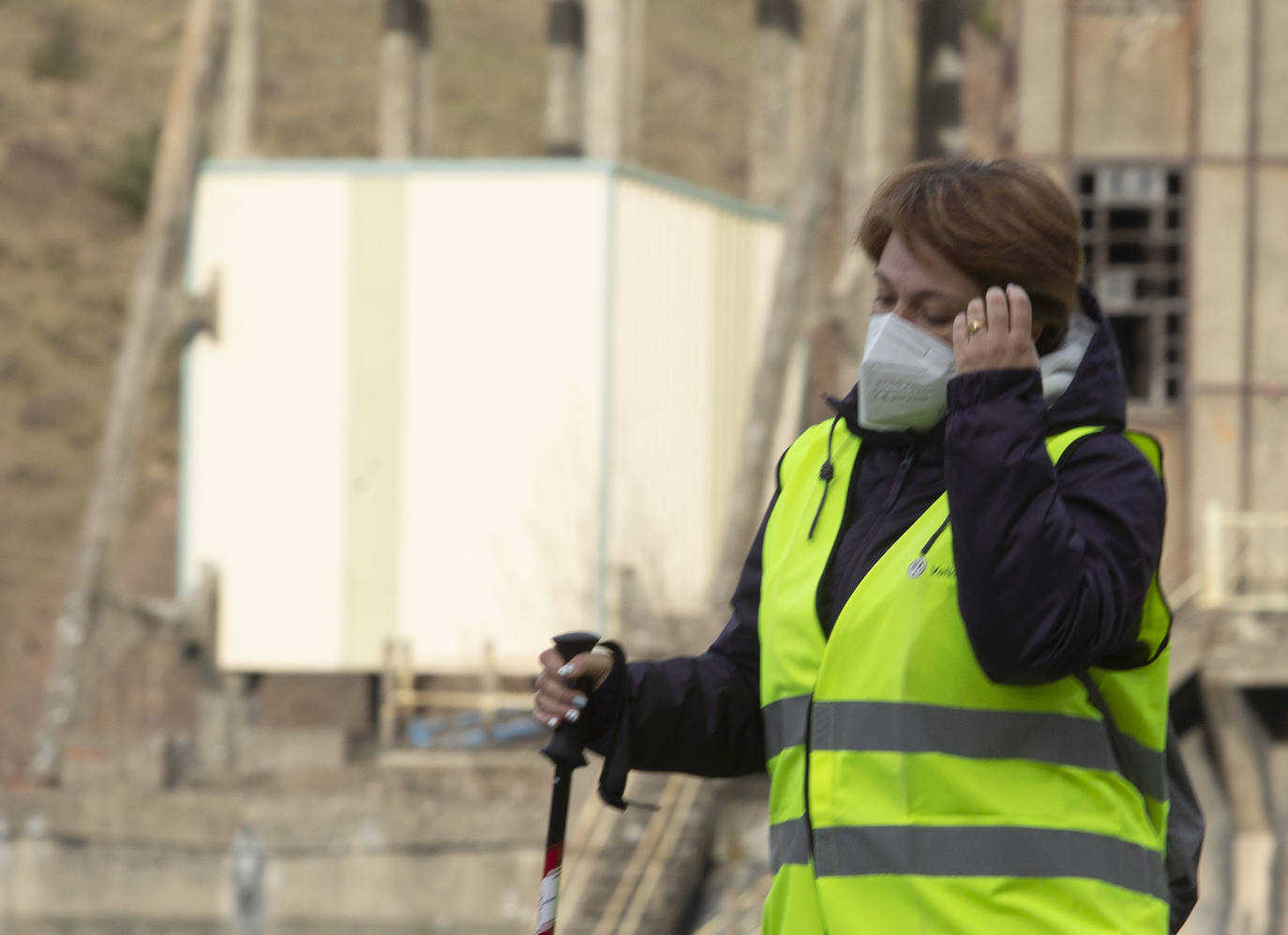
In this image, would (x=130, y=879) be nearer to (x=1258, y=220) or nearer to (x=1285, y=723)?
(x=1285, y=723)

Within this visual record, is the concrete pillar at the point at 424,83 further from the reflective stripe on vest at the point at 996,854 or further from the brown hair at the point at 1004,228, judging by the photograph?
the reflective stripe on vest at the point at 996,854

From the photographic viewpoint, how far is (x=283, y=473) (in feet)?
49.8

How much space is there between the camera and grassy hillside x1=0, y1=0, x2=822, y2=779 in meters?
35.7

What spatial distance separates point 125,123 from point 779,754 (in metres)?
51.3

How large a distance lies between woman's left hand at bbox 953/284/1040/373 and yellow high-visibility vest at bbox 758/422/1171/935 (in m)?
0.12

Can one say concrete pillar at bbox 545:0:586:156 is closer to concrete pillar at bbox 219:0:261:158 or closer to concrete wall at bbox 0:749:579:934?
concrete pillar at bbox 219:0:261:158

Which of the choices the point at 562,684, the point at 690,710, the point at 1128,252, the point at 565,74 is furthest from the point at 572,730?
the point at 565,74

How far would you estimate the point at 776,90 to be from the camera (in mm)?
17812

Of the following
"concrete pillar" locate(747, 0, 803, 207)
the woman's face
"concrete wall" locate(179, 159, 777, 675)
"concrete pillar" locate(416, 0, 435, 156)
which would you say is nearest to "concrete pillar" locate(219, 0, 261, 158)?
"concrete wall" locate(179, 159, 777, 675)

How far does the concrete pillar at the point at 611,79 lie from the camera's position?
49.8 ft

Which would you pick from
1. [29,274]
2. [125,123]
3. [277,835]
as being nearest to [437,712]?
[277,835]

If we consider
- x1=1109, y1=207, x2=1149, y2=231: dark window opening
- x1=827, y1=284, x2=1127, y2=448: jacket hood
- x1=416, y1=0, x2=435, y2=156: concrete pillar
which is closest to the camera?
x1=827, y1=284, x2=1127, y2=448: jacket hood

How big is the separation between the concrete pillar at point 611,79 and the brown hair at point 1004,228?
12.6 metres

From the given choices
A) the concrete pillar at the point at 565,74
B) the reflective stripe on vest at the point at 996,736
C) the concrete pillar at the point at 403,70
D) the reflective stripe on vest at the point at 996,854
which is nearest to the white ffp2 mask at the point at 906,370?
the reflective stripe on vest at the point at 996,736
